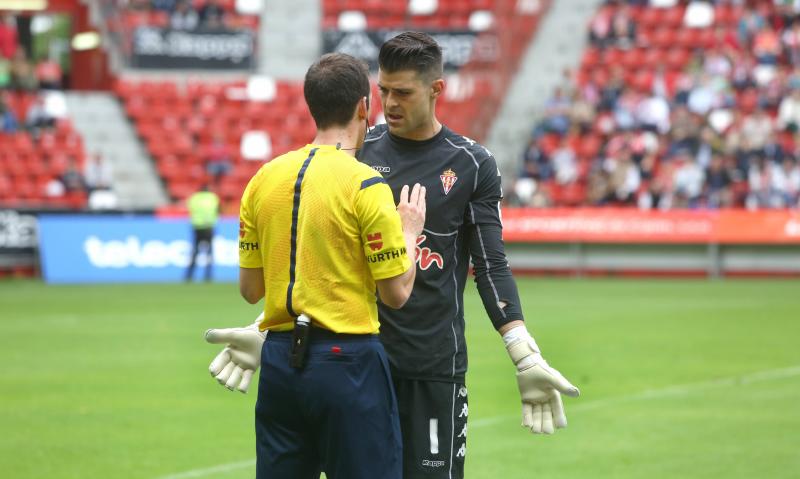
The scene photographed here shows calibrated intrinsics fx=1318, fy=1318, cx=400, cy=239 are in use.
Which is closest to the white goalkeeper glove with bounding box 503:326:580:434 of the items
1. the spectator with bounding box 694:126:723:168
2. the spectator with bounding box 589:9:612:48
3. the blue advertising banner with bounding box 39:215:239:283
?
the blue advertising banner with bounding box 39:215:239:283

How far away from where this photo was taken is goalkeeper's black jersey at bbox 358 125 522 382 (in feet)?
17.3

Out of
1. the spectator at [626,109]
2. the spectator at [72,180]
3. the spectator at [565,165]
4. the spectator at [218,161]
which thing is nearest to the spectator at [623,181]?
the spectator at [565,165]

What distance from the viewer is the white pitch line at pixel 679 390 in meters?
10.7

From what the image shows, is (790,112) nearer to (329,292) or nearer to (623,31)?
(623,31)

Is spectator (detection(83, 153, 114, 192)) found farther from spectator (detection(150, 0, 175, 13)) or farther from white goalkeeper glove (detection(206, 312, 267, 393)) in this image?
white goalkeeper glove (detection(206, 312, 267, 393))

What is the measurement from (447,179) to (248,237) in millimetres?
926

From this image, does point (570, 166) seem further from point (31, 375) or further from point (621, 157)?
point (31, 375)

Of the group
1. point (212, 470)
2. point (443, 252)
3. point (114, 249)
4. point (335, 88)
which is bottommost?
point (114, 249)

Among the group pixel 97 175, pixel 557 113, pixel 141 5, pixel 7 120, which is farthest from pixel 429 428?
pixel 141 5

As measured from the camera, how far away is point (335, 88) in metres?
4.62

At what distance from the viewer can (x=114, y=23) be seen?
113ft

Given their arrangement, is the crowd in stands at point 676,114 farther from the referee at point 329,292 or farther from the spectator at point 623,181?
the referee at point 329,292

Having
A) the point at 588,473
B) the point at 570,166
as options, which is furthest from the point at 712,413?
the point at 570,166

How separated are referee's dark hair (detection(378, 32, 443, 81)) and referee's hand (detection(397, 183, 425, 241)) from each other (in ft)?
1.61
